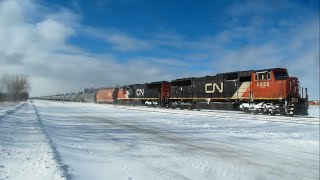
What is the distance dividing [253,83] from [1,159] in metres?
22.3

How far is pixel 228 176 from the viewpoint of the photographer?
6.83 metres

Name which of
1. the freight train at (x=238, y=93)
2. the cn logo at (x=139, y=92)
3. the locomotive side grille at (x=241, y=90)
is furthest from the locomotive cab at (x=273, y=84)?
the cn logo at (x=139, y=92)

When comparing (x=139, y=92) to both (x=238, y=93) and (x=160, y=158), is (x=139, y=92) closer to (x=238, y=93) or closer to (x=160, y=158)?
(x=238, y=93)

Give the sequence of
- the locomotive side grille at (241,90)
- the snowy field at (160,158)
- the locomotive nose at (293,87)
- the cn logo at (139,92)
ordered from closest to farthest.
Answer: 1. the snowy field at (160,158)
2. the locomotive nose at (293,87)
3. the locomotive side grille at (241,90)
4. the cn logo at (139,92)

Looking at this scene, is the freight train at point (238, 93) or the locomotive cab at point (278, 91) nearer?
the locomotive cab at point (278, 91)

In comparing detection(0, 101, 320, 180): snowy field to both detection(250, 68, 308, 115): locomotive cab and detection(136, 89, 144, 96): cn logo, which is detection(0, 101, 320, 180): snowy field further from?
detection(136, 89, 144, 96): cn logo

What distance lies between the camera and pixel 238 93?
27375mm

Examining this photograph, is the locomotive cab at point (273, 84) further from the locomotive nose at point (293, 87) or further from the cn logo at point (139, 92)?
the cn logo at point (139, 92)

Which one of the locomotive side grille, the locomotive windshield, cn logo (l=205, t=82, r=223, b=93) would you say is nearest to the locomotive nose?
the locomotive windshield

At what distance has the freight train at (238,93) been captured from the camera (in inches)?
911

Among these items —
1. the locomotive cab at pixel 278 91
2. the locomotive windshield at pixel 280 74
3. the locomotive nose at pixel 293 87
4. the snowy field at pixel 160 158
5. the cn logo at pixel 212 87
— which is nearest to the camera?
the snowy field at pixel 160 158

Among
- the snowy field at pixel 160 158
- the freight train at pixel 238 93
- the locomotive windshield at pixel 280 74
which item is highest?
the locomotive windshield at pixel 280 74

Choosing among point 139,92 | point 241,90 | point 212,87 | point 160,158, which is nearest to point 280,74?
point 241,90

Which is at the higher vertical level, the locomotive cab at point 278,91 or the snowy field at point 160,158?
the locomotive cab at point 278,91
